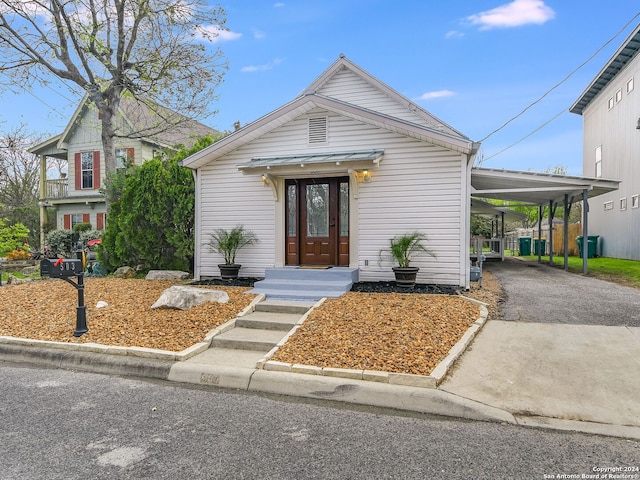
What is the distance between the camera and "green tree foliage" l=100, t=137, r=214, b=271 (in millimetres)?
9891

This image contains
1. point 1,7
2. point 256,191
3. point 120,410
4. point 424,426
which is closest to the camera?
point 424,426

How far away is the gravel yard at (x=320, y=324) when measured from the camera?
4.44 m

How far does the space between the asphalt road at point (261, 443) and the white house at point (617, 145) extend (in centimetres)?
1488

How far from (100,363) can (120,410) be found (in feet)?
4.95

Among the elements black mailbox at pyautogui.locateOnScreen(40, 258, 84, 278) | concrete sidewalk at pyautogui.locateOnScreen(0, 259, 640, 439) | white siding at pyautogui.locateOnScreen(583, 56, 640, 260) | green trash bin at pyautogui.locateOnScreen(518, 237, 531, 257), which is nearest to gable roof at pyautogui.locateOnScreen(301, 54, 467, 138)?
concrete sidewalk at pyautogui.locateOnScreen(0, 259, 640, 439)

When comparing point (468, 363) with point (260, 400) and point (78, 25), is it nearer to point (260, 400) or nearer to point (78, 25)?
point (260, 400)

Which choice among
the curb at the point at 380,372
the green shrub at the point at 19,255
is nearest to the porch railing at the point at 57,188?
the green shrub at the point at 19,255

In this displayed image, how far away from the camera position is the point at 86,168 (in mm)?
18703

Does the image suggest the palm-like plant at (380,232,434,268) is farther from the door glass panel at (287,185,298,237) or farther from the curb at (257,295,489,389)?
the curb at (257,295,489,389)

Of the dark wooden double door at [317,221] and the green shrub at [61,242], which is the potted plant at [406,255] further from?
the green shrub at [61,242]

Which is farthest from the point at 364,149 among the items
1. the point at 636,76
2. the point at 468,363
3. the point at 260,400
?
the point at 636,76

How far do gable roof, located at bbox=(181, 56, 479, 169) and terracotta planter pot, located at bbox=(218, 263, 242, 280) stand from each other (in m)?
2.56

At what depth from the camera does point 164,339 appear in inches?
205

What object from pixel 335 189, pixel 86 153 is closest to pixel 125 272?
pixel 335 189
